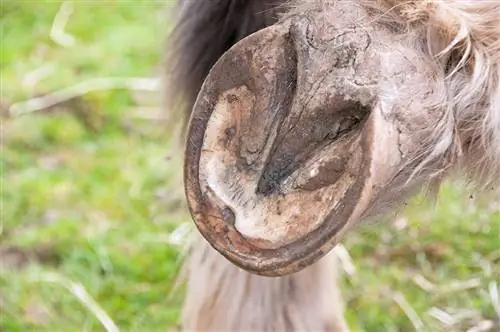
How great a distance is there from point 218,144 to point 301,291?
2.51 feet

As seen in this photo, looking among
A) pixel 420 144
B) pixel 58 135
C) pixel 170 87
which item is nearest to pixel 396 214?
pixel 420 144

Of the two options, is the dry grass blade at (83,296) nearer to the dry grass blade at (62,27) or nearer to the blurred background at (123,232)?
the blurred background at (123,232)

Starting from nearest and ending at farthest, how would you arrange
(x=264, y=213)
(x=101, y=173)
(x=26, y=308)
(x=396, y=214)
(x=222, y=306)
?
(x=264, y=213), (x=396, y=214), (x=222, y=306), (x=26, y=308), (x=101, y=173)

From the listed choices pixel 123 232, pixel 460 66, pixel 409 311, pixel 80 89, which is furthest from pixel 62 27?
pixel 460 66

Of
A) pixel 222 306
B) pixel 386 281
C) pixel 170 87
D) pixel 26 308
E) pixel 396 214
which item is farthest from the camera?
pixel 386 281

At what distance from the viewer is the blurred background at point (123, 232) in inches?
78.7

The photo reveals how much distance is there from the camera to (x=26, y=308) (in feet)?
6.51

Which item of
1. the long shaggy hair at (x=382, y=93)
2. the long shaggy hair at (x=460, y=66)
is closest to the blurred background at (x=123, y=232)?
the long shaggy hair at (x=382, y=93)

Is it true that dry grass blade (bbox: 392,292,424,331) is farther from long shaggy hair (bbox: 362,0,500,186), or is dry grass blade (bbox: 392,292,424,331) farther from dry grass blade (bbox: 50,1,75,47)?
dry grass blade (bbox: 50,1,75,47)

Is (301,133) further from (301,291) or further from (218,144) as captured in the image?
(301,291)

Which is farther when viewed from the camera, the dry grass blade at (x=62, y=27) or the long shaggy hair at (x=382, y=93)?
the dry grass blade at (x=62, y=27)

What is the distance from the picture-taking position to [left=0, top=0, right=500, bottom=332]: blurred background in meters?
2.00

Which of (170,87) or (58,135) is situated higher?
(170,87)

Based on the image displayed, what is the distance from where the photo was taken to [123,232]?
88.7 inches
